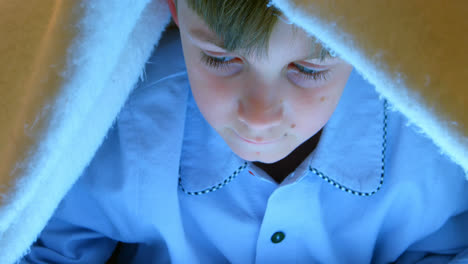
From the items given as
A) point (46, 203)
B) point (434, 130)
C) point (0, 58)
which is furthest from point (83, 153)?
point (434, 130)

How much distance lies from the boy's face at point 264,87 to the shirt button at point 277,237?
19 centimetres

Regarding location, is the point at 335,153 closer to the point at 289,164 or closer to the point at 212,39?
the point at 289,164

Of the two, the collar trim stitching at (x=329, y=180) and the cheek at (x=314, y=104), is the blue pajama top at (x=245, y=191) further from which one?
the cheek at (x=314, y=104)

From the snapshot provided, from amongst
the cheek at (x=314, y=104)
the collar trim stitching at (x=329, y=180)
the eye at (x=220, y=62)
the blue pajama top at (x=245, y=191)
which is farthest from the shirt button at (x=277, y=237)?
the eye at (x=220, y=62)

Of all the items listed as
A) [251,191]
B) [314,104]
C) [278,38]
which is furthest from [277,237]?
[278,38]

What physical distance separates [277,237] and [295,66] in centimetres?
34

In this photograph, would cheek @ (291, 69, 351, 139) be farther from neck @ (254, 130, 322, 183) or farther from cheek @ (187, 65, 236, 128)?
neck @ (254, 130, 322, 183)

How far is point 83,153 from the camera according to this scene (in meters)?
0.64

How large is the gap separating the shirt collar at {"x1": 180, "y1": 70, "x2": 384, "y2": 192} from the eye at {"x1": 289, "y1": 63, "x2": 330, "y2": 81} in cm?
18

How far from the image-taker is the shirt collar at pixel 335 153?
725 millimetres

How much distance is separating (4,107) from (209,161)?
341mm

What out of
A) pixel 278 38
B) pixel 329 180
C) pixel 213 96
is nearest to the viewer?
pixel 278 38

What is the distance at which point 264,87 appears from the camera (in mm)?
540

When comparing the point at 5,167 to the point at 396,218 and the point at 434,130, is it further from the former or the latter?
the point at 396,218
